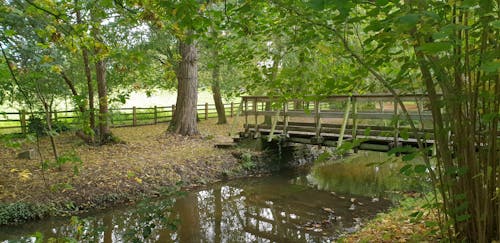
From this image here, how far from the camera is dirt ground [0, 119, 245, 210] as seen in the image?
725 centimetres

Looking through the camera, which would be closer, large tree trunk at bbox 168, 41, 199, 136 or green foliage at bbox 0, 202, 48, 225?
green foliage at bbox 0, 202, 48, 225

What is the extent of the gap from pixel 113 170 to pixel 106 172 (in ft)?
0.67

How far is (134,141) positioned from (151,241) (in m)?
6.48

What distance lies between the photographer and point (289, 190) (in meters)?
9.11

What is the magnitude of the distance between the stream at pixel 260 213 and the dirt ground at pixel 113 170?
462 millimetres

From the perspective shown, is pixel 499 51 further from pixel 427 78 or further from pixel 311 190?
pixel 311 190

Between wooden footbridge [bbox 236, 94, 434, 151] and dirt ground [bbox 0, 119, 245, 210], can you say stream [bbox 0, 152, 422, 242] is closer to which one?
dirt ground [bbox 0, 119, 245, 210]

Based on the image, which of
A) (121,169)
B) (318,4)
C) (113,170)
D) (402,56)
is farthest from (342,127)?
(318,4)

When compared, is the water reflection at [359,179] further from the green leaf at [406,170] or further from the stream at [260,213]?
the green leaf at [406,170]

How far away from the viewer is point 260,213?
293 inches

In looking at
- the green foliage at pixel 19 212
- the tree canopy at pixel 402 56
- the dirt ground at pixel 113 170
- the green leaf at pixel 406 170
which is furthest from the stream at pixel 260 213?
the green leaf at pixel 406 170

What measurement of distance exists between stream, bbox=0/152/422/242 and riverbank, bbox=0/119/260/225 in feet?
1.06

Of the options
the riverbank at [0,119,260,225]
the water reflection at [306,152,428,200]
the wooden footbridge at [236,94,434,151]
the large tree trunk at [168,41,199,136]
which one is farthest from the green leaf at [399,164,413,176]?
the large tree trunk at [168,41,199,136]

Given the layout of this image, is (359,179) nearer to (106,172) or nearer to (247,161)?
(247,161)
